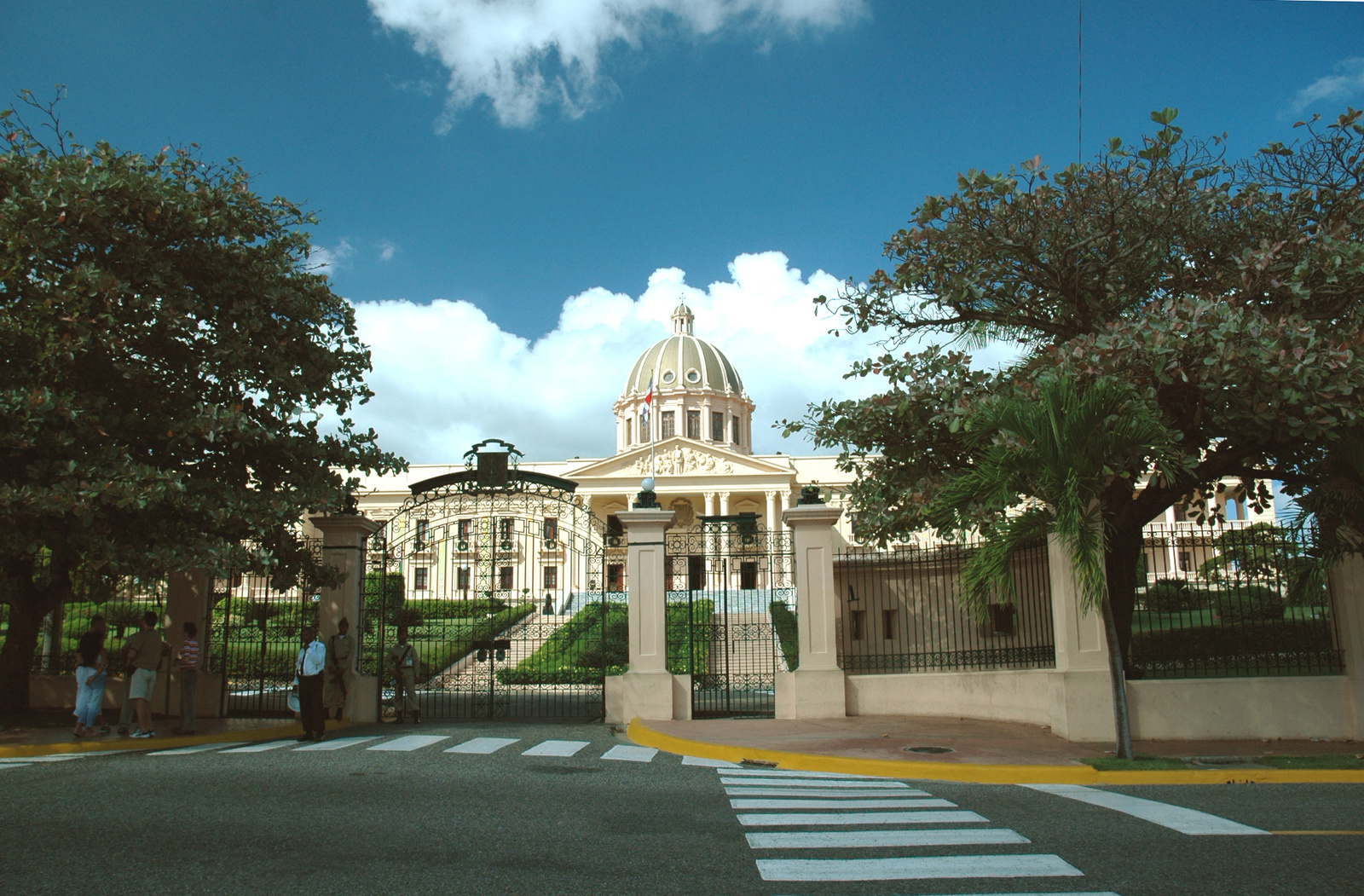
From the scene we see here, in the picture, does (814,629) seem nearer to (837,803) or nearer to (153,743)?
(837,803)

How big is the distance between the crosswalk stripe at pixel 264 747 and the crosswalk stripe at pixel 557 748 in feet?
9.60

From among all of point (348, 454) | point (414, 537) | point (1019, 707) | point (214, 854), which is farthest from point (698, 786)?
point (414, 537)

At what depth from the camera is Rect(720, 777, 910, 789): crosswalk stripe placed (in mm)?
8461

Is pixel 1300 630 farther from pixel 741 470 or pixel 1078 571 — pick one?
pixel 741 470

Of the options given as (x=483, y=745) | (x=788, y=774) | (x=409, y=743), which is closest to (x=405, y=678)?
(x=409, y=743)

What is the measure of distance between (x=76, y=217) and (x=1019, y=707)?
515 inches

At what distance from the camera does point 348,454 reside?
13.6 meters

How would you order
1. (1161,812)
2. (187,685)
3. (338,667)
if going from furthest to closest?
(338,667)
(187,685)
(1161,812)

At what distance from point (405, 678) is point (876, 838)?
10.4 metres

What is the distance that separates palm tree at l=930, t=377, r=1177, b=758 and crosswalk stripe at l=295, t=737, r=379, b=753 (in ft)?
23.6

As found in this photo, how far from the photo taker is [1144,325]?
10.8 meters

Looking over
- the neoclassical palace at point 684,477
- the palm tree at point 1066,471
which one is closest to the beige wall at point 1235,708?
the palm tree at point 1066,471

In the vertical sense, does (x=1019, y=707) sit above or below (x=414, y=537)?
below

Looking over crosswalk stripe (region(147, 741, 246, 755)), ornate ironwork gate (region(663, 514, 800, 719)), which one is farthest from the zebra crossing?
crosswalk stripe (region(147, 741, 246, 755))
